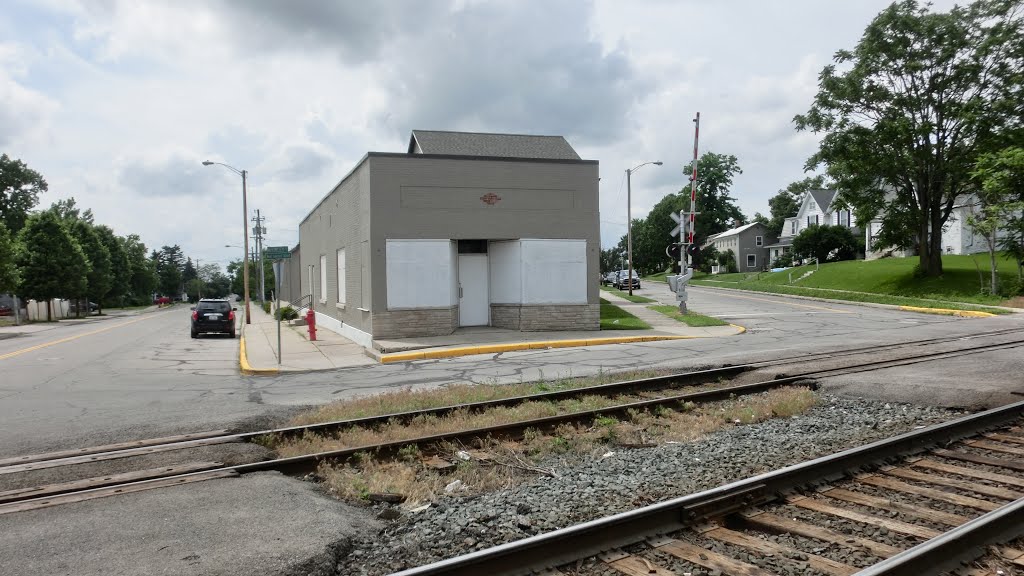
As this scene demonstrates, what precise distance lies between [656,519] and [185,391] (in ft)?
33.3

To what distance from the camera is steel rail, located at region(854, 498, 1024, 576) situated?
3617 millimetres

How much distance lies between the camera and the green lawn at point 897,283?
3347 centimetres

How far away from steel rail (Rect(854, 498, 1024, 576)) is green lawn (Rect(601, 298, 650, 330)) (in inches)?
659

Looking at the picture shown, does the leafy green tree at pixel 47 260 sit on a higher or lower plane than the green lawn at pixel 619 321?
higher

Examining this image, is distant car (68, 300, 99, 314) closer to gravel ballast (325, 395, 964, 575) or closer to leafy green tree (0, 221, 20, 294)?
leafy green tree (0, 221, 20, 294)

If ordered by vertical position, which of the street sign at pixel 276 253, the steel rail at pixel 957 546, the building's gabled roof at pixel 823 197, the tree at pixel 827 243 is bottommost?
the steel rail at pixel 957 546

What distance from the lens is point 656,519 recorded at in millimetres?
4508

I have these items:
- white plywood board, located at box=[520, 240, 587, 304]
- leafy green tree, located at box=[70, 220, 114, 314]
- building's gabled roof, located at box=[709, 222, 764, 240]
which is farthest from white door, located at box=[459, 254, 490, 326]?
building's gabled roof, located at box=[709, 222, 764, 240]

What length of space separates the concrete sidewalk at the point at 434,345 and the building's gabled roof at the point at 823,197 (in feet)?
201

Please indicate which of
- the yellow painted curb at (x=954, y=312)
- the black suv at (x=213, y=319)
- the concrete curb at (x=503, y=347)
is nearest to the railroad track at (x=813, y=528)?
the concrete curb at (x=503, y=347)

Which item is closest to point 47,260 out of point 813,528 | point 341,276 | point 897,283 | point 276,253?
point 341,276

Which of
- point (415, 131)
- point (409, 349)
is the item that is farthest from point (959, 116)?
point (409, 349)

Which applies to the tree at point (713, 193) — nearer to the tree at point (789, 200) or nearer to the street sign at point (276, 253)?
the tree at point (789, 200)

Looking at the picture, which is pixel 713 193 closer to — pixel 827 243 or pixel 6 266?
pixel 827 243
